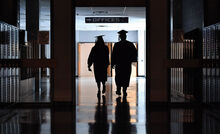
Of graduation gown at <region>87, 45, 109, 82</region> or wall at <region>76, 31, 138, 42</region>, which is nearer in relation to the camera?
graduation gown at <region>87, 45, 109, 82</region>

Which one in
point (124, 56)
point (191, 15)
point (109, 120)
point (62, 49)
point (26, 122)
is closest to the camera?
point (26, 122)

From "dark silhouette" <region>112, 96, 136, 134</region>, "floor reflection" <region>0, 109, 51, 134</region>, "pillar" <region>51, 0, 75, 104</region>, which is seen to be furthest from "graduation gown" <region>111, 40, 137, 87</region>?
"floor reflection" <region>0, 109, 51, 134</region>

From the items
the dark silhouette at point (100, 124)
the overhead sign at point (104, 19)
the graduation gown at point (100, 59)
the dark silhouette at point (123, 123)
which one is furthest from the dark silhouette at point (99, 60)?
the overhead sign at point (104, 19)

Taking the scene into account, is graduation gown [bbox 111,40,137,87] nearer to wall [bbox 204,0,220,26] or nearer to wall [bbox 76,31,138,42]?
wall [bbox 204,0,220,26]

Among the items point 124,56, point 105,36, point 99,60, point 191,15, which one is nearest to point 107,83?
point 99,60

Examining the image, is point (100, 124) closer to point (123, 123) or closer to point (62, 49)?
point (123, 123)

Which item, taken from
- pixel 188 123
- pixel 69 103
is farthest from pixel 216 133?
pixel 69 103

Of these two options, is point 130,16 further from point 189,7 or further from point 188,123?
point 188,123

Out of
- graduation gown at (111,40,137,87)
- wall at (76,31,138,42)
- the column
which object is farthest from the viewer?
wall at (76,31,138,42)

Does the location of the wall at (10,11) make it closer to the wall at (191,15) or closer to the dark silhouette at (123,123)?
the dark silhouette at (123,123)

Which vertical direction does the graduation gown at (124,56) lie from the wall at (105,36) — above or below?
below

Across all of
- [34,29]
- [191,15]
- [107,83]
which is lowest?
[107,83]

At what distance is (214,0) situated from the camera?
7102mm

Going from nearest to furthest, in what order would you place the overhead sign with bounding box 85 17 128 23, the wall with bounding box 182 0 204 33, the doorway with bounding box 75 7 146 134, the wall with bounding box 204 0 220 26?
the doorway with bounding box 75 7 146 134, the wall with bounding box 204 0 220 26, the wall with bounding box 182 0 204 33, the overhead sign with bounding box 85 17 128 23
